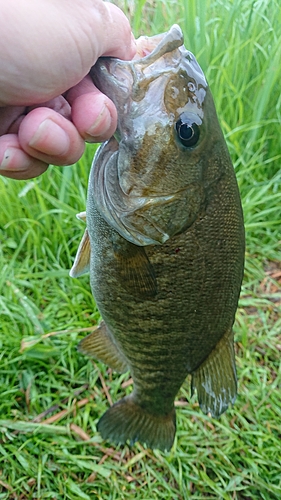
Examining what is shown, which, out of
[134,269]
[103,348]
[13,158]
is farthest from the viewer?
[103,348]

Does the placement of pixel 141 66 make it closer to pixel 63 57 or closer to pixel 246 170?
pixel 63 57

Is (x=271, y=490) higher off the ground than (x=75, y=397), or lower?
lower

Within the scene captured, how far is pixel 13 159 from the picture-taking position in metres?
1.02

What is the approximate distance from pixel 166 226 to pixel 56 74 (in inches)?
15.7

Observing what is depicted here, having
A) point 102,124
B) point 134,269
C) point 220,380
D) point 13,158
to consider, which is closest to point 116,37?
point 102,124

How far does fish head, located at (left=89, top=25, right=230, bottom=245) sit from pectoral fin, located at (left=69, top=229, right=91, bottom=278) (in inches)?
9.8

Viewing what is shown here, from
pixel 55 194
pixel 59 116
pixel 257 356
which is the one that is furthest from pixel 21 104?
pixel 257 356

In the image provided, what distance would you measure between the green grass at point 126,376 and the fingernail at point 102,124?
1.33 metres

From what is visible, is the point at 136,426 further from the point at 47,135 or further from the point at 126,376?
the point at 47,135

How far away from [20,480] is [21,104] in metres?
1.49

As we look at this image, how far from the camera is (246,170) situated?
2.62m

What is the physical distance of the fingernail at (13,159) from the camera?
1.02 meters

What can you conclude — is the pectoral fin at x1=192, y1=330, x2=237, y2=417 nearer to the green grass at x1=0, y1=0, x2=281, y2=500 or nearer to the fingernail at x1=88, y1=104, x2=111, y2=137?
the fingernail at x1=88, y1=104, x2=111, y2=137

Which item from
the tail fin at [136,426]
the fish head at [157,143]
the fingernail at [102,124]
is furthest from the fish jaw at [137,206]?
the tail fin at [136,426]
